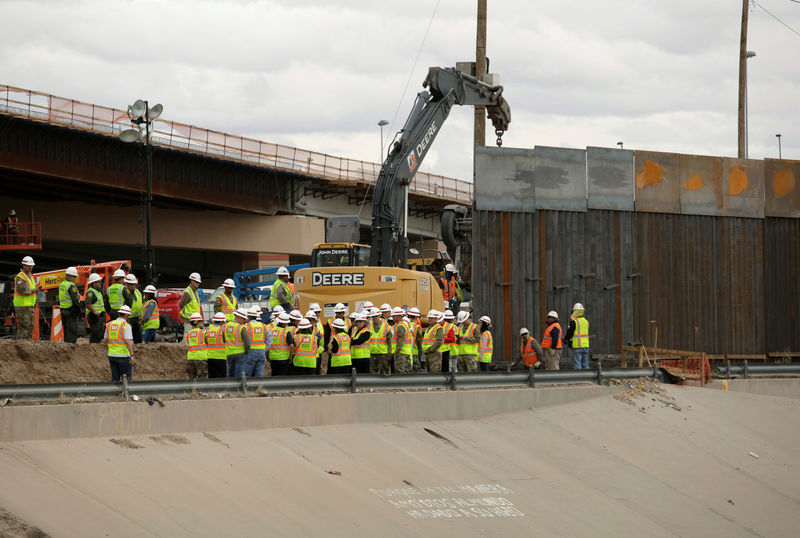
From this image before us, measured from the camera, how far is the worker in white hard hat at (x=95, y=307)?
1942cm

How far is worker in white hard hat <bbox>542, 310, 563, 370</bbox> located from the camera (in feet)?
67.0

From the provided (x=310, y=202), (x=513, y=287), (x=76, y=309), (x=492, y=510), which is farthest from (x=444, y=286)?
(x=310, y=202)

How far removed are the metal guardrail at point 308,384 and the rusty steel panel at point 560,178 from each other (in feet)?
18.0

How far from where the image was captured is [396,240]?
23453 mm

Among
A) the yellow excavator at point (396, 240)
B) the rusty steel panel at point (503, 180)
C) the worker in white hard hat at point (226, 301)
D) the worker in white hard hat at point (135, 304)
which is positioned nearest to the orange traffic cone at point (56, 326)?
the worker in white hard hat at point (135, 304)

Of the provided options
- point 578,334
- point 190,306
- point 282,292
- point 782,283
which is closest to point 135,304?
point 190,306

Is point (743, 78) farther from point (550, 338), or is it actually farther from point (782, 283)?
point (550, 338)

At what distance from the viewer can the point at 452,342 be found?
19.2m

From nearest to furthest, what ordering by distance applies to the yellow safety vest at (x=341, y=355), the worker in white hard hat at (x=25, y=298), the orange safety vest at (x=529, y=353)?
1. the yellow safety vest at (x=341, y=355)
2. the worker in white hard hat at (x=25, y=298)
3. the orange safety vest at (x=529, y=353)

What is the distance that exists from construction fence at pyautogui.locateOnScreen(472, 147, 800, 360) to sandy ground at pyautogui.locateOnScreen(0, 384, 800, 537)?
502cm

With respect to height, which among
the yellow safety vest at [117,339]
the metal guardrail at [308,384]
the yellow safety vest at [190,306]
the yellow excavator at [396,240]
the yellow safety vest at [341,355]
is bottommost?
the metal guardrail at [308,384]

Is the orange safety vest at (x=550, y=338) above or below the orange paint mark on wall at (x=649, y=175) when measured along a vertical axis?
below

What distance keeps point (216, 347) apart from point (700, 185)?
13997mm

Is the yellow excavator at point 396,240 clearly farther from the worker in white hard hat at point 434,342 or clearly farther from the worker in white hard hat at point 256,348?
the worker in white hard hat at point 256,348
